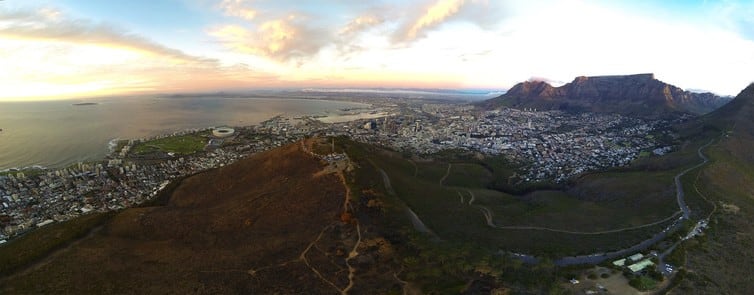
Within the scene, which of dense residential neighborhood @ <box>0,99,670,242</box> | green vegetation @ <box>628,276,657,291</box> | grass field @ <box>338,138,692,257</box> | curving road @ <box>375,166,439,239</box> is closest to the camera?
green vegetation @ <box>628,276,657,291</box>

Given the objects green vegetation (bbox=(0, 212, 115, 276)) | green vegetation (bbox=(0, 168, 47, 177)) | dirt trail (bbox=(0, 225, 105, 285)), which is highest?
green vegetation (bbox=(0, 212, 115, 276))

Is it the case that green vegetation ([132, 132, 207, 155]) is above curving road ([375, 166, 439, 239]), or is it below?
below

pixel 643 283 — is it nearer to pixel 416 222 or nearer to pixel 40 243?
pixel 416 222

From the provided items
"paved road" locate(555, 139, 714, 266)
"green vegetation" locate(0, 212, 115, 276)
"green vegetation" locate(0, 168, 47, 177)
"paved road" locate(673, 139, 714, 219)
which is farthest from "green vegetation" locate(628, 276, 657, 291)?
"green vegetation" locate(0, 168, 47, 177)

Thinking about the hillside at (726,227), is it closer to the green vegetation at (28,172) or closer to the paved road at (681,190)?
the paved road at (681,190)

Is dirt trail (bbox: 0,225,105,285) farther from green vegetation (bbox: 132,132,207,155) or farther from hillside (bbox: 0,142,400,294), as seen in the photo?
green vegetation (bbox: 132,132,207,155)

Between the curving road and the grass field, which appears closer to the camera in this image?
the curving road

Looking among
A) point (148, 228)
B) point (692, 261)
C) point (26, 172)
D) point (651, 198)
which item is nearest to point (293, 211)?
point (148, 228)

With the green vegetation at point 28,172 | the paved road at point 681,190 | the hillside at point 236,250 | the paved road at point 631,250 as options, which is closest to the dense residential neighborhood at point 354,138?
the green vegetation at point 28,172

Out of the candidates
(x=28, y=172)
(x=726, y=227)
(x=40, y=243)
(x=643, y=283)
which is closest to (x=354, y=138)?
(x=28, y=172)
